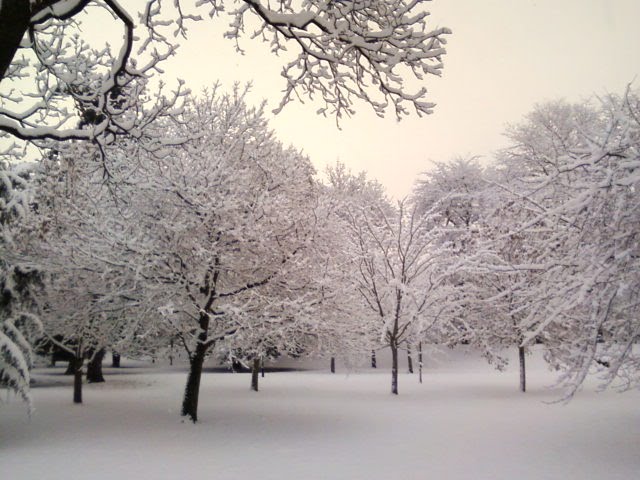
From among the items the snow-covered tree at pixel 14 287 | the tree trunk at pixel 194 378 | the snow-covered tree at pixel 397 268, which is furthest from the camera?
the snow-covered tree at pixel 397 268

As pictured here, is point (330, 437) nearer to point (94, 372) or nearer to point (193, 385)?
point (193, 385)

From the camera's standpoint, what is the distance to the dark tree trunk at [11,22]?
451cm

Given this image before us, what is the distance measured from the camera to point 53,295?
13.5 meters

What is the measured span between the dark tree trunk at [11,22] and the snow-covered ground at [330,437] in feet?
20.0

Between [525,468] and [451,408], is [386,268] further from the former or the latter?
[525,468]

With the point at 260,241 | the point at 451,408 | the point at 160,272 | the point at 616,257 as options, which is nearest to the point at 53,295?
the point at 160,272

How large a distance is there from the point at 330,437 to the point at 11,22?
9.23m

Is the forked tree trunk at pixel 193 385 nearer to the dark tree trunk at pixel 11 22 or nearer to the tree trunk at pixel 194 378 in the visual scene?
the tree trunk at pixel 194 378

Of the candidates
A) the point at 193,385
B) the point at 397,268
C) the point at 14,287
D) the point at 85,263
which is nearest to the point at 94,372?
the point at 193,385

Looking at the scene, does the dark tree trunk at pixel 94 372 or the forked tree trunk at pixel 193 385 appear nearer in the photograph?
the forked tree trunk at pixel 193 385

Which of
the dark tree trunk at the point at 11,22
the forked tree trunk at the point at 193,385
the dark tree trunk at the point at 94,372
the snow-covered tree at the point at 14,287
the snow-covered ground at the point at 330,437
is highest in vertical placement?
the dark tree trunk at the point at 11,22

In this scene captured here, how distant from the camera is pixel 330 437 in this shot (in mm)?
10719

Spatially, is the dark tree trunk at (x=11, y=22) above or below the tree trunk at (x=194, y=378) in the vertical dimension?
above

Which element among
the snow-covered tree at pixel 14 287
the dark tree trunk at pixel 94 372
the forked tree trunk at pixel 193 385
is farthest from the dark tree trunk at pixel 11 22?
the dark tree trunk at pixel 94 372
